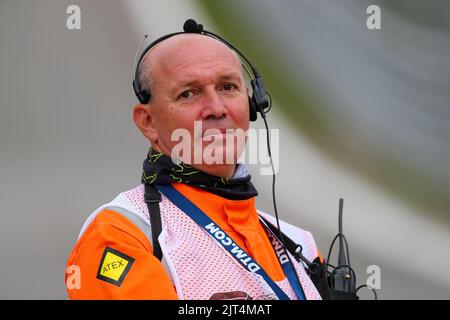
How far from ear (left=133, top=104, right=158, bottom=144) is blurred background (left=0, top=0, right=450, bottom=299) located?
2.12 ft

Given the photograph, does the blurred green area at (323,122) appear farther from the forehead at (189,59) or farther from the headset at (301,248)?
the forehead at (189,59)

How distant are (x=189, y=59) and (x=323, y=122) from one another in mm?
1076

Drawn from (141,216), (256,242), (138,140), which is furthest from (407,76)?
(141,216)

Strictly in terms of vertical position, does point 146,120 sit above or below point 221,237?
above

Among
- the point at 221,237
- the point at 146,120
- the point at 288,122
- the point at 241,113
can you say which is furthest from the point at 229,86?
the point at 288,122

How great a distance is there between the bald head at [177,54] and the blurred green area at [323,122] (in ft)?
2.67

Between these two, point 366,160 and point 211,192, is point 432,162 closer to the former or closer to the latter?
point 366,160

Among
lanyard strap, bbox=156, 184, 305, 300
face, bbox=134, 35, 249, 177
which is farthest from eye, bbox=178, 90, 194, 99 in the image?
lanyard strap, bbox=156, 184, 305, 300

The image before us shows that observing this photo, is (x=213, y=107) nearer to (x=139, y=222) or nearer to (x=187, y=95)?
(x=187, y=95)

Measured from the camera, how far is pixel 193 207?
5.65 feet

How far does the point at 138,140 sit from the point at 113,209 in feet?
2.87

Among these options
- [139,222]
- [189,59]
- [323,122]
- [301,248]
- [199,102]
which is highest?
[189,59]

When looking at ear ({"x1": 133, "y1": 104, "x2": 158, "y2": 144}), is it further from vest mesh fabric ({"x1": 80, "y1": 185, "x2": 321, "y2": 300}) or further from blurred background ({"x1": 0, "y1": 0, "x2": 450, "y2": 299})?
blurred background ({"x1": 0, "y1": 0, "x2": 450, "y2": 299})

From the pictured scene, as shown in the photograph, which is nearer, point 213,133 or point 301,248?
point 213,133
